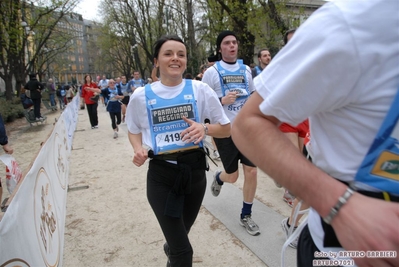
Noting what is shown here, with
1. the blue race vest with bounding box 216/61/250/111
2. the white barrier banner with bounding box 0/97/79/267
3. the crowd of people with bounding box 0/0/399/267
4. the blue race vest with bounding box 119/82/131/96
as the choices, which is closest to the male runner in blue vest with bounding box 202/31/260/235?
the blue race vest with bounding box 216/61/250/111

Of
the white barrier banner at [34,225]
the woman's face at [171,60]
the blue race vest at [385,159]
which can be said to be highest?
the woman's face at [171,60]

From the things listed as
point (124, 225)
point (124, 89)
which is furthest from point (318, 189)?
point (124, 89)

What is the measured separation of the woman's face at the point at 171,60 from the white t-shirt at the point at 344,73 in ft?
4.98

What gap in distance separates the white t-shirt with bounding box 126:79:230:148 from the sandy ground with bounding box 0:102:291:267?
1.23 metres

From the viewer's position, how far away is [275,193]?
13.8 feet

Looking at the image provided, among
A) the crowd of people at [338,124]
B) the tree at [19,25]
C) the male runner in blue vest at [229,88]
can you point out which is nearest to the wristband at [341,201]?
the crowd of people at [338,124]

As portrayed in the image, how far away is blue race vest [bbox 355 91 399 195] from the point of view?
2.38 ft

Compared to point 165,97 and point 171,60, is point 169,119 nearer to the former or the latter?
point 165,97

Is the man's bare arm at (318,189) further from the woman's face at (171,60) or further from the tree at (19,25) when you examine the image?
the tree at (19,25)

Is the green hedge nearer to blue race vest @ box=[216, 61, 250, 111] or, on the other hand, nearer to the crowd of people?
blue race vest @ box=[216, 61, 250, 111]

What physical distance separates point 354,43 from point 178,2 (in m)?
28.1

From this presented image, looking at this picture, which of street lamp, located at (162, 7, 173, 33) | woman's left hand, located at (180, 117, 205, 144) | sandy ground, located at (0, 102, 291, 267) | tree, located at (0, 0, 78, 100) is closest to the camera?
woman's left hand, located at (180, 117, 205, 144)

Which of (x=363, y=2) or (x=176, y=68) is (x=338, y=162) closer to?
(x=363, y=2)

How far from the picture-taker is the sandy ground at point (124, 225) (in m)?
2.87
